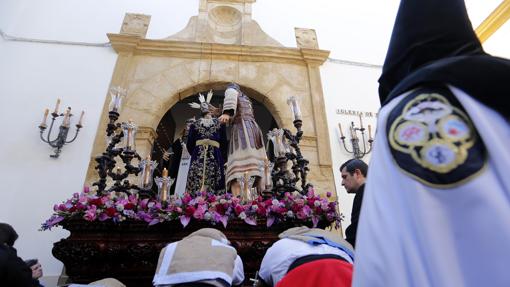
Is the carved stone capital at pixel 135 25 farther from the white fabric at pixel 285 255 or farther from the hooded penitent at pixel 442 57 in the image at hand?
the hooded penitent at pixel 442 57

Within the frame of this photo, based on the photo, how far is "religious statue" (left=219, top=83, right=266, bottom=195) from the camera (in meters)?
3.50

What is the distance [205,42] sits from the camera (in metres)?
5.24

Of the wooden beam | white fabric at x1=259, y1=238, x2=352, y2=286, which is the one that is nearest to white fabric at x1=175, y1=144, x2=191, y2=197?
white fabric at x1=259, y1=238, x2=352, y2=286

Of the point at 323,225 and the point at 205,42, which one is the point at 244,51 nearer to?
the point at 205,42

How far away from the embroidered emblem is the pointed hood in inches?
5.3

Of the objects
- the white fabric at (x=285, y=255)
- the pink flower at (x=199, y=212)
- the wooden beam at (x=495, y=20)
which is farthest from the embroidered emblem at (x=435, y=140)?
the wooden beam at (x=495, y=20)

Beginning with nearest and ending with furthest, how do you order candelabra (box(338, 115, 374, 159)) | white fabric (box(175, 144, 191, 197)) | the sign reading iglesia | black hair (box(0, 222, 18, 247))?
black hair (box(0, 222, 18, 247)), white fabric (box(175, 144, 191, 197)), candelabra (box(338, 115, 374, 159)), the sign reading iglesia

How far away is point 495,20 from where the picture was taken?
5375 millimetres

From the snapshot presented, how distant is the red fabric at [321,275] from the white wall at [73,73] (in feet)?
9.74

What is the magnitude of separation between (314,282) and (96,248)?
1.75 meters

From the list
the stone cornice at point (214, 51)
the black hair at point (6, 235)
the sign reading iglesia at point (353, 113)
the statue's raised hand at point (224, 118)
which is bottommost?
the black hair at point (6, 235)

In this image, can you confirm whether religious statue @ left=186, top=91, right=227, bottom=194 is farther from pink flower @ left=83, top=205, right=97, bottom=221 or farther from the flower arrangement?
pink flower @ left=83, top=205, right=97, bottom=221

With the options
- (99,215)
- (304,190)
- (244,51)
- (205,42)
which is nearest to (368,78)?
(244,51)

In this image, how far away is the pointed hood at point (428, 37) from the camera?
734 mm
